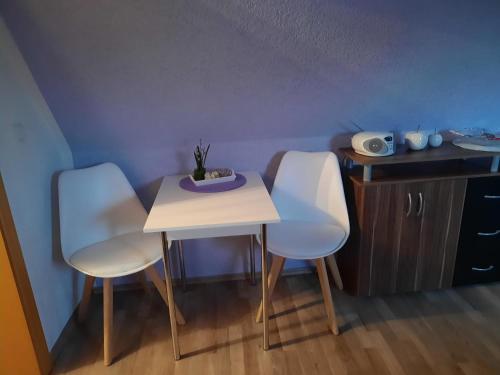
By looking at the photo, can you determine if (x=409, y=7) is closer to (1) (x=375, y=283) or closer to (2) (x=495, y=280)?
(1) (x=375, y=283)

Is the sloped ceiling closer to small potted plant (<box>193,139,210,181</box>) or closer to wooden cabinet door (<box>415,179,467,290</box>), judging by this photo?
small potted plant (<box>193,139,210,181</box>)

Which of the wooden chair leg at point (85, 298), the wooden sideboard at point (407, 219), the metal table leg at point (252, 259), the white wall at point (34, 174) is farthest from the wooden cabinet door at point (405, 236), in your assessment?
the white wall at point (34, 174)

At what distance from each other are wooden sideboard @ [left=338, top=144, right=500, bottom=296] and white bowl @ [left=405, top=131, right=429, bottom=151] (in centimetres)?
4

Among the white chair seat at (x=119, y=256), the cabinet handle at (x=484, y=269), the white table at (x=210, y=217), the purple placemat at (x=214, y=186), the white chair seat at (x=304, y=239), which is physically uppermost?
the purple placemat at (x=214, y=186)

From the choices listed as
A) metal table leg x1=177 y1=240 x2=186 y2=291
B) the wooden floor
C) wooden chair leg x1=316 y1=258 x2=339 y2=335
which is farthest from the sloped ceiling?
the wooden floor

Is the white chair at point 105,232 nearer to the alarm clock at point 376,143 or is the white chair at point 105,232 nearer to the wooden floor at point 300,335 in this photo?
the wooden floor at point 300,335

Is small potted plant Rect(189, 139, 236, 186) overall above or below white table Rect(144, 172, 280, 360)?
above

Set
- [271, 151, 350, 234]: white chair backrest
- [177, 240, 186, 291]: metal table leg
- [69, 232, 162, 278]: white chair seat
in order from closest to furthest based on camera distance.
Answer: [69, 232, 162, 278]: white chair seat → [271, 151, 350, 234]: white chair backrest → [177, 240, 186, 291]: metal table leg

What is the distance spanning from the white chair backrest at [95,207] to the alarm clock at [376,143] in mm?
1333

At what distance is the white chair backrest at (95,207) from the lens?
79.9 inches

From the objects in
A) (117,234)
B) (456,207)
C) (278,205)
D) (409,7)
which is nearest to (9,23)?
(117,234)

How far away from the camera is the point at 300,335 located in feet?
6.77

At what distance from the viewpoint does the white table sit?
5.39ft

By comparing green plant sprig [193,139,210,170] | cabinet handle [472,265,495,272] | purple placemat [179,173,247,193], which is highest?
green plant sprig [193,139,210,170]
